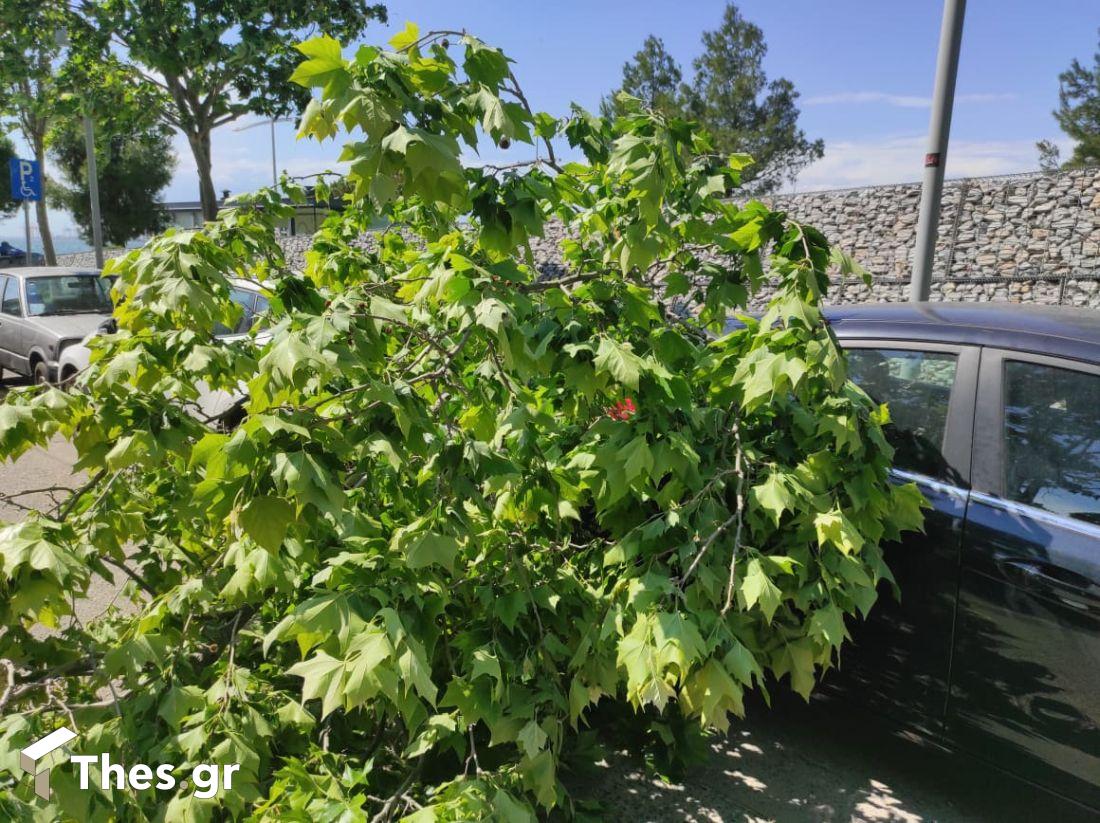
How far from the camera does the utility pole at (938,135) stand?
183 inches

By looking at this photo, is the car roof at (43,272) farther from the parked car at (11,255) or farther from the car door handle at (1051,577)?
the parked car at (11,255)

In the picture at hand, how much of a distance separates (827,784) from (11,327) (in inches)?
451

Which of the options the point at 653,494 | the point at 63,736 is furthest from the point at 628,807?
the point at 63,736

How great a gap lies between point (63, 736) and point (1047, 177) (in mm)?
16359

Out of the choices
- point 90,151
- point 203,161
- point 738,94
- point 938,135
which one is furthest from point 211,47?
point 738,94

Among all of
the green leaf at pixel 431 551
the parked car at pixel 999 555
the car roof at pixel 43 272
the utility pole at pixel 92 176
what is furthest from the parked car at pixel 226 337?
the utility pole at pixel 92 176

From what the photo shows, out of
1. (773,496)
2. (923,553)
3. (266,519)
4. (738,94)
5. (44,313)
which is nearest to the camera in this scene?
(266,519)

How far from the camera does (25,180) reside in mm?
19266

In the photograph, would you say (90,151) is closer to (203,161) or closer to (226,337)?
(203,161)

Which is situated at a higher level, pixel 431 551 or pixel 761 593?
pixel 431 551

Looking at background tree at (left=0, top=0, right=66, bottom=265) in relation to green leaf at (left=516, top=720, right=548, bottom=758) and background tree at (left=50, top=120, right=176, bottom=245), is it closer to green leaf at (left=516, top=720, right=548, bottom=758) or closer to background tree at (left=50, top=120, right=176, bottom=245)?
green leaf at (left=516, top=720, right=548, bottom=758)

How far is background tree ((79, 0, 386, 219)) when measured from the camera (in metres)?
13.3

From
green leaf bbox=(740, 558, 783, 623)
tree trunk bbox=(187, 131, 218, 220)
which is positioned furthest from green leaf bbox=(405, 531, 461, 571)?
tree trunk bbox=(187, 131, 218, 220)

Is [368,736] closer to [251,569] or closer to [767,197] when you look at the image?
[251,569]
